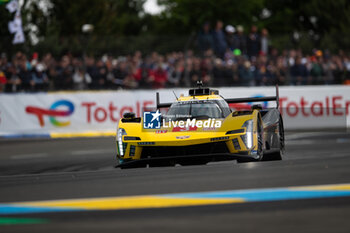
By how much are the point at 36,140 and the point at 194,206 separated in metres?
13.2

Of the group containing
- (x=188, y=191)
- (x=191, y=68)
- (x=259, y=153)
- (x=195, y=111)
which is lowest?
(x=259, y=153)

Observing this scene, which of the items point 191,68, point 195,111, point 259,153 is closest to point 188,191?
point 259,153

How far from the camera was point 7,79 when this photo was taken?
18.9 metres

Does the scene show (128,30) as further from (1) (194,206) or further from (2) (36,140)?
(1) (194,206)

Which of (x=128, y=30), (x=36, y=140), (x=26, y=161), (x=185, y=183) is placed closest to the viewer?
(x=185, y=183)

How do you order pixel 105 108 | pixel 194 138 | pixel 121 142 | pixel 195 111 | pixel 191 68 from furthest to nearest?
pixel 191 68 → pixel 105 108 → pixel 195 111 → pixel 121 142 → pixel 194 138

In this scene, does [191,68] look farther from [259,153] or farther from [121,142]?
[259,153]

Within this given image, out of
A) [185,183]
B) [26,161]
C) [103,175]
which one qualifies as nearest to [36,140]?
[26,161]

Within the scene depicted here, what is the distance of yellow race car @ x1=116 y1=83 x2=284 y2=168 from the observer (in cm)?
912

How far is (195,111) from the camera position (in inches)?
400

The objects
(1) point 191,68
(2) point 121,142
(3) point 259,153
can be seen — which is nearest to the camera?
(3) point 259,153

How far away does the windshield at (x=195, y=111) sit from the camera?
10047 millimetres

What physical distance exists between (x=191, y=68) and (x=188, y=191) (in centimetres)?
1463

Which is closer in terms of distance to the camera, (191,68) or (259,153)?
(259,153)
